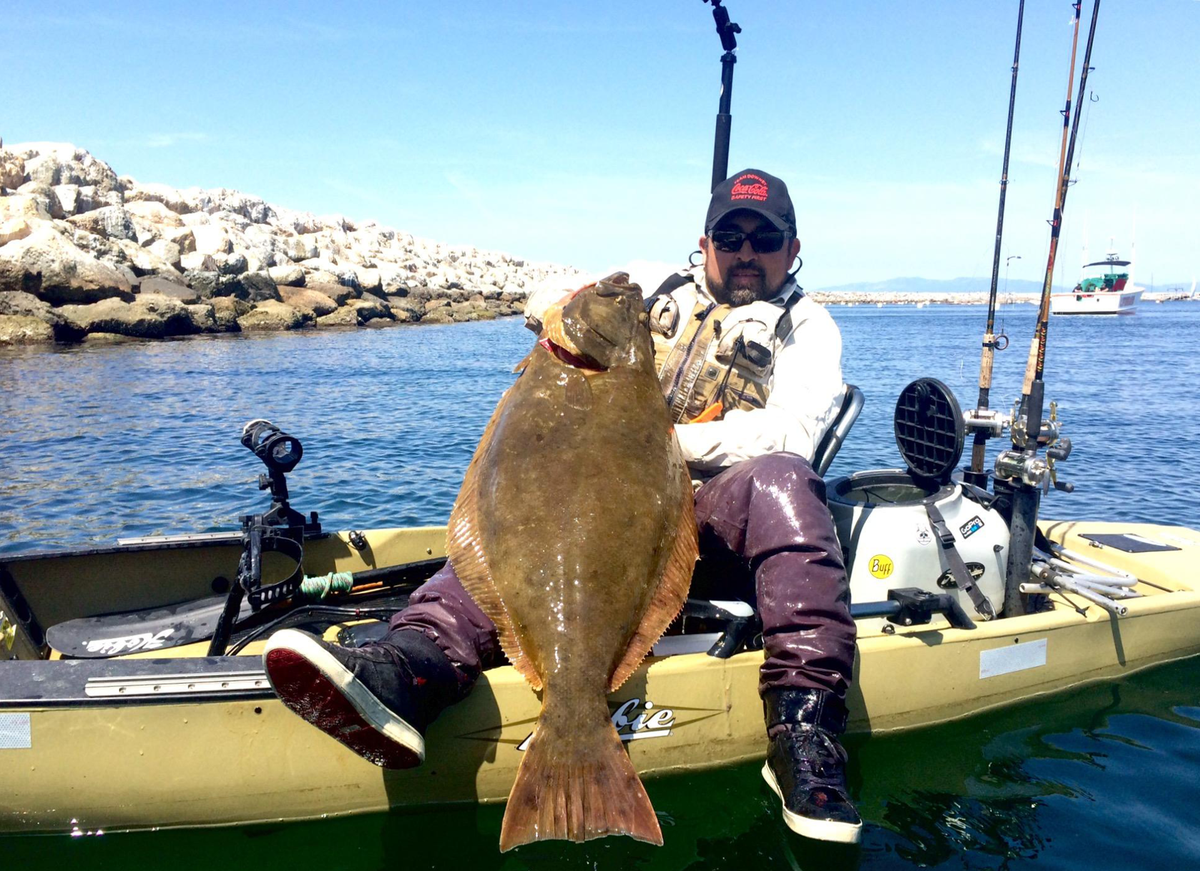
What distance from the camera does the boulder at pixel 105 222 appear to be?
36.2m

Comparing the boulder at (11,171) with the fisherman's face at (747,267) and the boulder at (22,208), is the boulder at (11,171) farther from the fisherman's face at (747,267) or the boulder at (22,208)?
the fisherman's face at (747,267)

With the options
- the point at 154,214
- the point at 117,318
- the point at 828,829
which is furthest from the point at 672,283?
the point at 154,214

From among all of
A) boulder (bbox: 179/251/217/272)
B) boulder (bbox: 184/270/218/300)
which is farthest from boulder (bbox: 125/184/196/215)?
boulder (bbox: 184/270/218/300)

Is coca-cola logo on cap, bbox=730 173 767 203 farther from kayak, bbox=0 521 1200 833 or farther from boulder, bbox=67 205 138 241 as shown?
boulder, bbox=67 205 138 241

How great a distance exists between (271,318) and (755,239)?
38.0 meters

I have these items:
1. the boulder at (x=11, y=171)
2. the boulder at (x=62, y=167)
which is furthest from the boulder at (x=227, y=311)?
the boulder at (x=11, y=171)

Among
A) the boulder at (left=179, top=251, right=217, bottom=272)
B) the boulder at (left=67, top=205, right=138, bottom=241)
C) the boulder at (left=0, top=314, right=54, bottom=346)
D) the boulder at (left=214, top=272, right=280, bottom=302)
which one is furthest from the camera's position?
the boulder at (left=179, top=251, right=217, bottom=272)

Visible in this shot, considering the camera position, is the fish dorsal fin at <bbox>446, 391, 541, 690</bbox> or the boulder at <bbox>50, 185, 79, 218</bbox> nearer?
the fish dorsal fin at <bbox>446, 391, 541, 690</bbox>

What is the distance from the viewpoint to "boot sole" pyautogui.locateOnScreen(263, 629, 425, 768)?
256 centimetres

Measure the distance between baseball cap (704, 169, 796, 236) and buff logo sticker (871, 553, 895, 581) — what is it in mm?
1785

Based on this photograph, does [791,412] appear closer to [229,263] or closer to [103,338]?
[103,338]

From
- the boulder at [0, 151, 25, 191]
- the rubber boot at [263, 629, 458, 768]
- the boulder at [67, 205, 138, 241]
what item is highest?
the boulder at [0, 151, 25, 191]

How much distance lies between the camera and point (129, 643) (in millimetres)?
4406

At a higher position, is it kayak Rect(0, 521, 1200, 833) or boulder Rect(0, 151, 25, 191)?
boulder Rect(0, 151, 25, 191)
